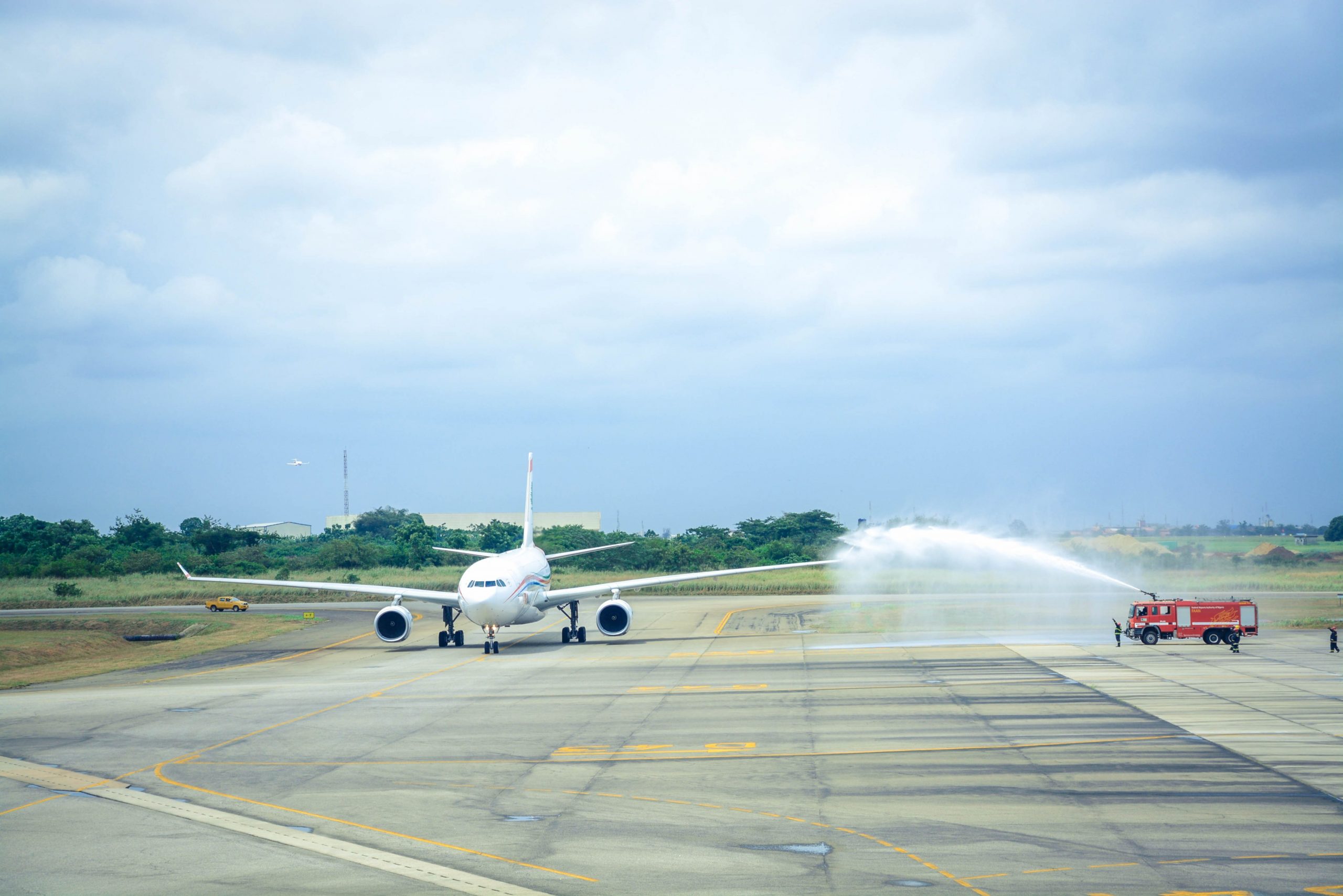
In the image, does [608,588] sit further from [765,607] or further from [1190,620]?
[765,607]

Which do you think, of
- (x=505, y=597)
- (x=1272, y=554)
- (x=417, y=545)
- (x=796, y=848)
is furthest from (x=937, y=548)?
(x=417, y=545)

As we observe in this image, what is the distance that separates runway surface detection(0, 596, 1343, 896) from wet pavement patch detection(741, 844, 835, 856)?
68 millimetres

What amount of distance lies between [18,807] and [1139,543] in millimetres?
77350

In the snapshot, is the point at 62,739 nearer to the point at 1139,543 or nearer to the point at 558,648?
the point at 558,648

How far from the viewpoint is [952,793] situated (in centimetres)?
2023

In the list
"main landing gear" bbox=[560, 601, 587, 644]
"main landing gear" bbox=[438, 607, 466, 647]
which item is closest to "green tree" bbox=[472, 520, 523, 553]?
"main landing gear" bbox=[438, 607, 466, 647]

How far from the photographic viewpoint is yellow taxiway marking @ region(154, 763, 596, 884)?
1609cm

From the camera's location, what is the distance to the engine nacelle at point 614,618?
5216 centimetres

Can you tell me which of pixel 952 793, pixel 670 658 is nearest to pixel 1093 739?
pixel 952 793

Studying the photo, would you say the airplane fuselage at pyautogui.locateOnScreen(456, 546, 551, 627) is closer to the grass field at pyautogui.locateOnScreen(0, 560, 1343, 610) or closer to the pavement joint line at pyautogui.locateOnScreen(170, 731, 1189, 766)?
the pavement joint line at pyautogui.locateOnScreen(170, 731, 1189, 766)

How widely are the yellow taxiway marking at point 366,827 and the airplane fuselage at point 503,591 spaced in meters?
22.5

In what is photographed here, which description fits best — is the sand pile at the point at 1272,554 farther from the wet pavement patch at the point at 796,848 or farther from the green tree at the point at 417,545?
the wet pavement patch at the point at 796,848

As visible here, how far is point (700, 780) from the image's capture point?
870 inches

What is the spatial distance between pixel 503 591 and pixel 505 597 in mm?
357
